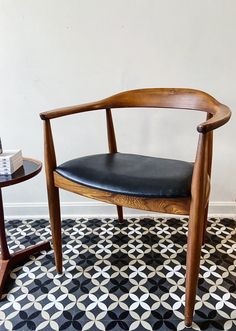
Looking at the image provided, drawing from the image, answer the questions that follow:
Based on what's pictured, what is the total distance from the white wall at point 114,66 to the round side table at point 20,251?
403 millimetres

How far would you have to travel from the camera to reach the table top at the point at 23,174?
3.21 feet

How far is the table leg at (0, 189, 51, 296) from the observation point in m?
1.16

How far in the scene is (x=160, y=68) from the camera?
4.54 ft

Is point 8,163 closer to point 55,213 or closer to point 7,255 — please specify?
point 55,213

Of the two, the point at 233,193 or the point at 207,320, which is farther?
the point at 233,193

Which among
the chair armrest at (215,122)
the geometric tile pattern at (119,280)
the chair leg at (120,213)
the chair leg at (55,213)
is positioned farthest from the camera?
the chair leg at (120,213)

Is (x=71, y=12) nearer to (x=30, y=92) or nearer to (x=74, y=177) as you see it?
(x=30, y=92)

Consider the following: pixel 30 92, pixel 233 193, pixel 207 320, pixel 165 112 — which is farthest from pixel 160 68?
pixel 207 320

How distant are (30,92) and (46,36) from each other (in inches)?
10.9

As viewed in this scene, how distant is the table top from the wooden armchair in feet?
0.20

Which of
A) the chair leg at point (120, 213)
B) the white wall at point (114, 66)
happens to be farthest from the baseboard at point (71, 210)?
the white wall at point (114, 66)

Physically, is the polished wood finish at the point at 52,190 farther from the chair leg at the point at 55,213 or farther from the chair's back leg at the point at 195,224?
the chair's back leg at the point at 195,224

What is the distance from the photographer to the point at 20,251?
1281 millimetres

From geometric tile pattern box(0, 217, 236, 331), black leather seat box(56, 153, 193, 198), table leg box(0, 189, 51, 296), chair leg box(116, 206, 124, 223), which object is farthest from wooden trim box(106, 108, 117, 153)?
table leg box(0, 189, 51, 296)
